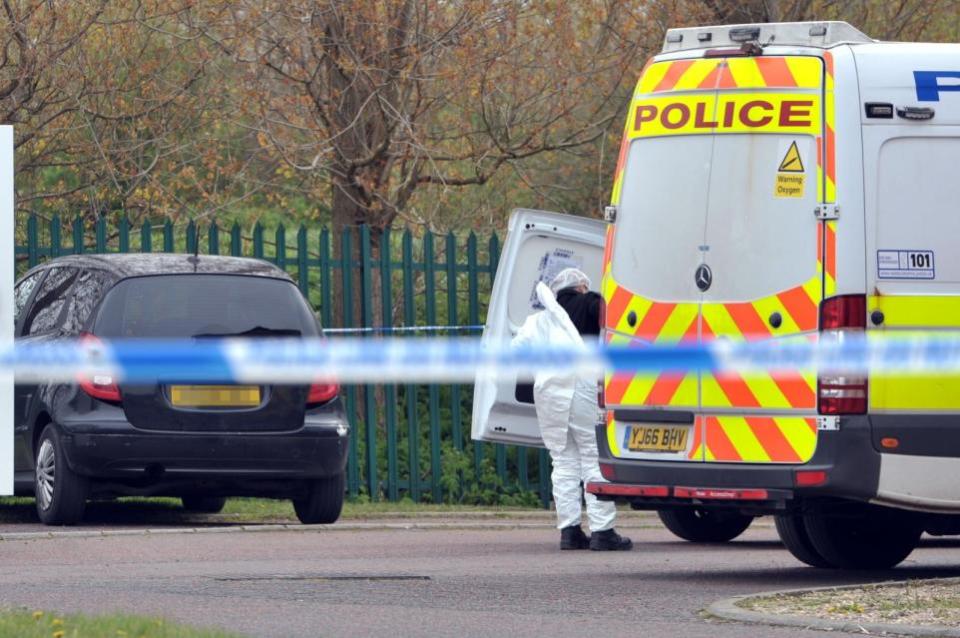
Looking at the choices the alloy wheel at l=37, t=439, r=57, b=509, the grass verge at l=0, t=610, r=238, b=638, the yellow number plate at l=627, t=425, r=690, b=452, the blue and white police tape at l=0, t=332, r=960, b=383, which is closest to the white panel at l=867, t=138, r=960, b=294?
the blue and white police tape at l=0, t=332, r=960, b=383

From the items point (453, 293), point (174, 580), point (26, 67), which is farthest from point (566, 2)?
point (174, 580)

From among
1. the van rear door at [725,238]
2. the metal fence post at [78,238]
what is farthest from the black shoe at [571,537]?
the metal fence post at [78,238]

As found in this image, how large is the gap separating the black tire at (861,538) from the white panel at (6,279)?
4.79 m

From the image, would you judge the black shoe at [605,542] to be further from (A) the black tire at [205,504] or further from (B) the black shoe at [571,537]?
(A) the black tire at [205,504]

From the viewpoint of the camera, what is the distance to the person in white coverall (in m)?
12.1

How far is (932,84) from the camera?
32.2 feet

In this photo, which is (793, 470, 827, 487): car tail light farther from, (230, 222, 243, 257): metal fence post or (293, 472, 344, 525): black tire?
(230, 222, 243, 257): metal fence post

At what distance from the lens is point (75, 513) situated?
12.4 m

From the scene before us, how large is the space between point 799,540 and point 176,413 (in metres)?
3.75

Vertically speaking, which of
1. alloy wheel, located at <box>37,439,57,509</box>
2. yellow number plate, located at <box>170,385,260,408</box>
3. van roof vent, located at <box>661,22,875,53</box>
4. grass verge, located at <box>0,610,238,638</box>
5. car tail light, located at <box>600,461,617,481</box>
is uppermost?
van roof vent, located at <box>661,22,875,53</box>

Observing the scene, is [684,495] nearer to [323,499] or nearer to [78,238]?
[323,499]

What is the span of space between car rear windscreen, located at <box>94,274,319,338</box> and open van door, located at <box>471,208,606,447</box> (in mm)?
1644

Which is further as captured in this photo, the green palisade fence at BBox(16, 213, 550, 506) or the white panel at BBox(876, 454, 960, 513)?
the green palisade fence at BBox(16, 213, 550, 506)

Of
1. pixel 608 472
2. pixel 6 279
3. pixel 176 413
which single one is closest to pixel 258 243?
pixel 176 413
